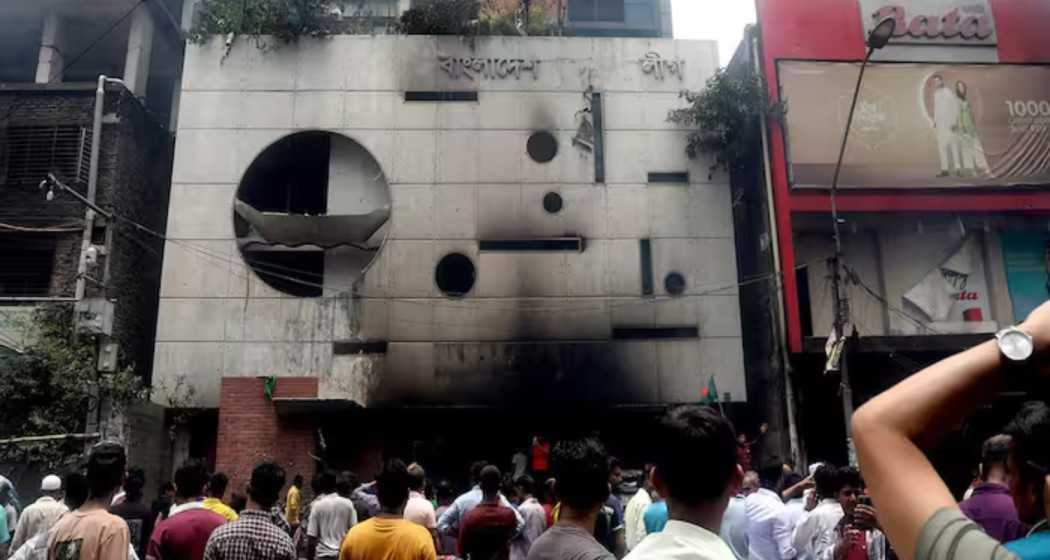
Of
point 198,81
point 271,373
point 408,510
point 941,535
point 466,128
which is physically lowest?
point 408,510

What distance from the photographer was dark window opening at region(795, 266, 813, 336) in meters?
21.2

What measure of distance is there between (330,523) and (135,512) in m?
2.24

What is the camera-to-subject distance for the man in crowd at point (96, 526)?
4.36m

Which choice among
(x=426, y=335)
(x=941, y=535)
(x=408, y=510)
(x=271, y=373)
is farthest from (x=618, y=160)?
(x=941, y=535)

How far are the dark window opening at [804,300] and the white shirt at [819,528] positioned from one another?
1526 cm

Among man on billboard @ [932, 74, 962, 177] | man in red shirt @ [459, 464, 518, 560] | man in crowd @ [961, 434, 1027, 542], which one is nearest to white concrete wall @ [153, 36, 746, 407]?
man on billboard @ [932, 74, 962, 177]

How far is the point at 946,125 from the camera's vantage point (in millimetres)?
20219

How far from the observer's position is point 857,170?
65.1ft

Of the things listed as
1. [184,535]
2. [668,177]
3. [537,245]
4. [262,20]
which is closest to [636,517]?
[184,535]

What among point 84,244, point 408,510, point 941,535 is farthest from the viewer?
point 84,244

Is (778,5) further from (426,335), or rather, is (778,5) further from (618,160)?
(426,335)

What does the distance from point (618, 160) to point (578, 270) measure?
10.4ft

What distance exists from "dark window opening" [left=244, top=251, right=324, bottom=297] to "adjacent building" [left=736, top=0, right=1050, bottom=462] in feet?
37.8

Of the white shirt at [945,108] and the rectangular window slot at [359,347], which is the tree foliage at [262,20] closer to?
the rectangular window slot at [359,347]
